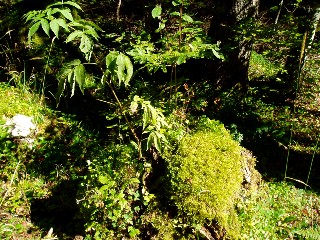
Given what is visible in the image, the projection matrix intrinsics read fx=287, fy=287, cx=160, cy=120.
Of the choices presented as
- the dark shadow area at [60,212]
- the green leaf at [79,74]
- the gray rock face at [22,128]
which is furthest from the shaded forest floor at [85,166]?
the green leaf at [79,74]

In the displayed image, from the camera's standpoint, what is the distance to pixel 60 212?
3.90 meters

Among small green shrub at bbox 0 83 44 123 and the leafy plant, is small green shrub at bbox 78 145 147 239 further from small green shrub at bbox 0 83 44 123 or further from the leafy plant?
small green shrub at bbox 0 83 44 123

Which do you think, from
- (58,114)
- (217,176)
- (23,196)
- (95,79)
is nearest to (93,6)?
(95,79)

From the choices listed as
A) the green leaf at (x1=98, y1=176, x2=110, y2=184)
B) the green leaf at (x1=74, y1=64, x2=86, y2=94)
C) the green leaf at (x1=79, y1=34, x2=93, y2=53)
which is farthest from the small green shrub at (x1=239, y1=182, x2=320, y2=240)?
the green leaf at (x1=79, y1=34, x2=93, y2=53)

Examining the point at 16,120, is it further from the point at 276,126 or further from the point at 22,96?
the point at 276,126

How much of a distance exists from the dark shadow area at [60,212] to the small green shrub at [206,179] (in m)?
1.36

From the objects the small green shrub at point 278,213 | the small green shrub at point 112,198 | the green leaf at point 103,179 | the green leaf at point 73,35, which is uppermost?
the green leaf at point 73,35

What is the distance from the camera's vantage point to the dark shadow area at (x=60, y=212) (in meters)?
3.62

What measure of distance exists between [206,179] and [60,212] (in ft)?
6.76

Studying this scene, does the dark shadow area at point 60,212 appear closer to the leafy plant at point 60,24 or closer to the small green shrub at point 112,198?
the small green shrub at point 112,198

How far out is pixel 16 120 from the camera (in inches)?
185

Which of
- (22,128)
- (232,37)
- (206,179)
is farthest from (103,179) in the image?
(232,37)

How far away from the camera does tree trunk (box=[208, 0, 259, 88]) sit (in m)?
5.35

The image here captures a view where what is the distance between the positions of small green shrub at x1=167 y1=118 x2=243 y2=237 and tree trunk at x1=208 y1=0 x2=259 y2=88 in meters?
2.02
